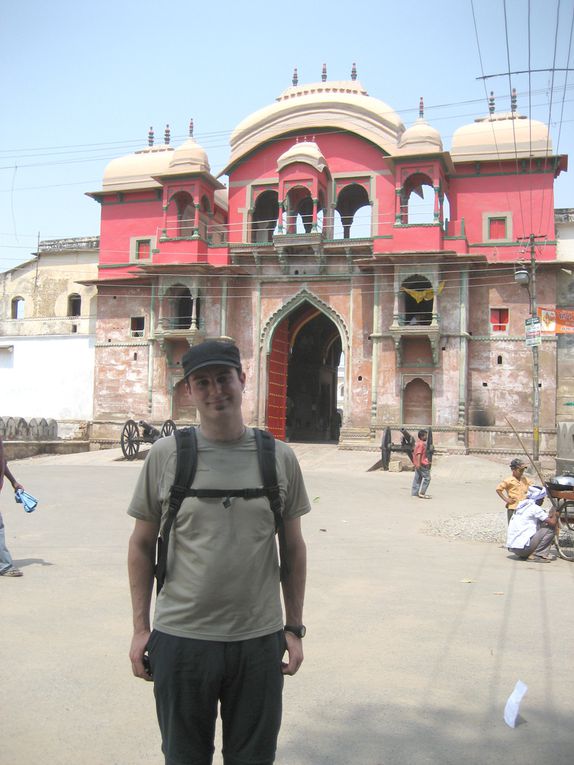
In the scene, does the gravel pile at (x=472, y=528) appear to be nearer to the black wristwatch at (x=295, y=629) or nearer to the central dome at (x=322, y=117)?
the black wristwatch at (x=295, y=629)

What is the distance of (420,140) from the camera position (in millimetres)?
24375

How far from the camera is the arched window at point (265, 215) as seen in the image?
92.3 feet

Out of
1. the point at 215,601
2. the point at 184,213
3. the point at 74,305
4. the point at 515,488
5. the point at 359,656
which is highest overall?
the point at 184,213

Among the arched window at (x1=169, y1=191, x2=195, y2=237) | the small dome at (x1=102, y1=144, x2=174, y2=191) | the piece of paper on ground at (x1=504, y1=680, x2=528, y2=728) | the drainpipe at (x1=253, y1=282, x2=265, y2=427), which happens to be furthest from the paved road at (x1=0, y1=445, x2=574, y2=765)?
the small dome at (x1=102, y1=144, x2=174, y2=191)

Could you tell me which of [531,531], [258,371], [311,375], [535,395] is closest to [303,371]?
[311,375]

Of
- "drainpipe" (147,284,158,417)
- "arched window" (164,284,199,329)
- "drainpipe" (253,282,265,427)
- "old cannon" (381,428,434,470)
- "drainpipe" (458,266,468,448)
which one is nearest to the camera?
"old cannon" (381,428,434,470)

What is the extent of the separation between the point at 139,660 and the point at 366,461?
766 inches

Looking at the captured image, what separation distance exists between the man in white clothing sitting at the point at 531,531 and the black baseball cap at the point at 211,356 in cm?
705

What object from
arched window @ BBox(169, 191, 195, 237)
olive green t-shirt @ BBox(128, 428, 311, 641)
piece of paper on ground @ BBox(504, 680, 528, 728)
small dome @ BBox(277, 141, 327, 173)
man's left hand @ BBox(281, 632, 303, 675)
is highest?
small dome @ BBox(277, 141, 327, 173)

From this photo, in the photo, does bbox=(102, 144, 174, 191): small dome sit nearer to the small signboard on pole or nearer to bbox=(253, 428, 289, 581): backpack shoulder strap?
the small signboard on pole

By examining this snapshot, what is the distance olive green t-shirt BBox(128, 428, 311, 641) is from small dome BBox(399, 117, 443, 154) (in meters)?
23.1

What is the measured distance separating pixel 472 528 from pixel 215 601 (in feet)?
30.4

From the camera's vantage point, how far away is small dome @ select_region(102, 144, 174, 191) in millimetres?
29172

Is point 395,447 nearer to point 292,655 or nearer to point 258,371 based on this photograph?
point 258,371
